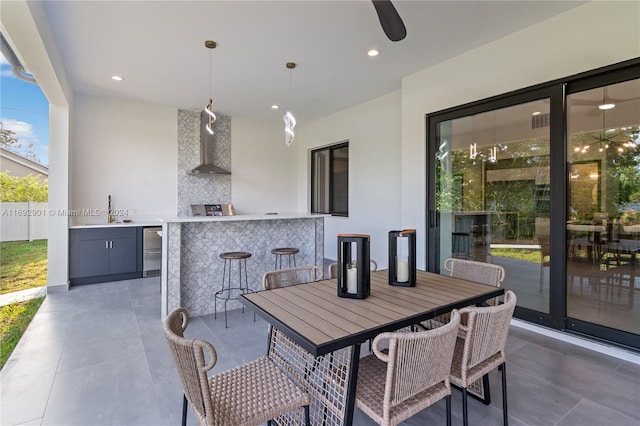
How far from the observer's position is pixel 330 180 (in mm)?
6715

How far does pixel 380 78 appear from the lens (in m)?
4.35

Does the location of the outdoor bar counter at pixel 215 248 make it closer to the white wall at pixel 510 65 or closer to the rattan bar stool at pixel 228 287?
the rattan bar stool at pixel 228 287

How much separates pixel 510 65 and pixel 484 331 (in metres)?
2.92

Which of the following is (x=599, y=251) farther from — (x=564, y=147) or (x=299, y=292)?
(x=299, y=292)

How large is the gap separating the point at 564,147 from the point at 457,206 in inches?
49.2

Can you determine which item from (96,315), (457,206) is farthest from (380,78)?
(96,315)

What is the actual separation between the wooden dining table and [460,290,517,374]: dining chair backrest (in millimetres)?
187

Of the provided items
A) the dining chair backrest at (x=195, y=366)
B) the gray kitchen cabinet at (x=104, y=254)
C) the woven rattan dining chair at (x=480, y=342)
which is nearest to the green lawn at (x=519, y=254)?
the woven rattan dining chair at (x=480, y=342)

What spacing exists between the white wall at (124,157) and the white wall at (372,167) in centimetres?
308

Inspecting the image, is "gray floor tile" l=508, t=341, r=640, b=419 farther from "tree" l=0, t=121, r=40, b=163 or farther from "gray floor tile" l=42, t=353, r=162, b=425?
"tree" l=0, t=121, r=40, b=163

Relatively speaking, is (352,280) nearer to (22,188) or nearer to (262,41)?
(262,41)

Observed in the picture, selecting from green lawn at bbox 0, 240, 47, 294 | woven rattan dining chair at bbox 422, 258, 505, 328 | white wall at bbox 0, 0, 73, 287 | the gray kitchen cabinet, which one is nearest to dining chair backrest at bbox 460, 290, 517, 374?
woven rattan dining chair at bbox 422, 258, 505, 328

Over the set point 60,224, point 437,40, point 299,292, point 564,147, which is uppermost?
point 437,40

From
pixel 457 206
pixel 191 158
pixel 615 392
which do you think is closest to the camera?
pixel 615 392
